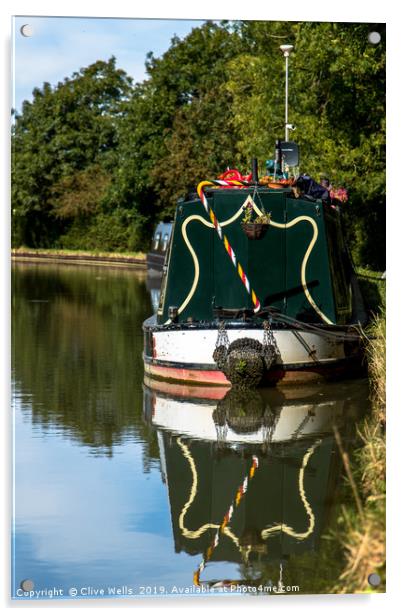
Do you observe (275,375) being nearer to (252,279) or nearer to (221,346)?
(221,346)

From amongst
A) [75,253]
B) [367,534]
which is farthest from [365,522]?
[75,253]

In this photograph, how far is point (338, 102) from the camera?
16078mm

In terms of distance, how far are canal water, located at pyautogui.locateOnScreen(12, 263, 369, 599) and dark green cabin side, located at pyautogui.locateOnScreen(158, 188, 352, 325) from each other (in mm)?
1033

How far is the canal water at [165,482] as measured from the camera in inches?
343

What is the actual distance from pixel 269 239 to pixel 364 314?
2082 millimetres

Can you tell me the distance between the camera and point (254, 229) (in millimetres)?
16328

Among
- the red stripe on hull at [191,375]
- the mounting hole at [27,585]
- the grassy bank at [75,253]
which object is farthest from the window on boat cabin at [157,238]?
the mounting hole at [27,585]

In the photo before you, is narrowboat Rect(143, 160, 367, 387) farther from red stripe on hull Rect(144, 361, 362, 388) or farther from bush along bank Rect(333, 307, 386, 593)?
bush along bank Rect(333, 307, 386, 593)

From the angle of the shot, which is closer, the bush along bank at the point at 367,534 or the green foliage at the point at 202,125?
the bush along bank at the point at 367,534

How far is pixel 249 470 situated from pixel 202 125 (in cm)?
1431

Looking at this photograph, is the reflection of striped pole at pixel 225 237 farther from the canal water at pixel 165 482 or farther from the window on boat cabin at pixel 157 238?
the window on boat cabin at pixel 157 238

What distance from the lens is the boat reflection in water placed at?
30.2 feet

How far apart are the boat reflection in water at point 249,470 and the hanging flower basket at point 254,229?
6.05 feet
